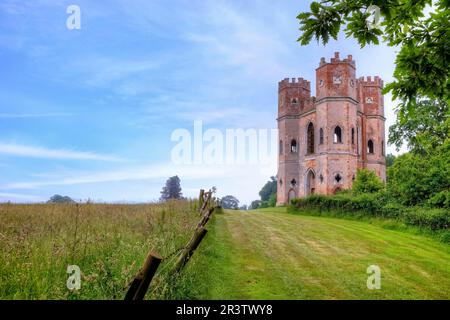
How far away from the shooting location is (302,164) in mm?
42219

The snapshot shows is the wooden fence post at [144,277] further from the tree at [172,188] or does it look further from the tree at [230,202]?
the tree at [230,202]

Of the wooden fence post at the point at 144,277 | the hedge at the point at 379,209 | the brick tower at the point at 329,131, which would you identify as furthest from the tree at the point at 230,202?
the wooden fence post at the point at 144,277

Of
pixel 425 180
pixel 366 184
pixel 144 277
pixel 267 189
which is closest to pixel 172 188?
pixel 267 189

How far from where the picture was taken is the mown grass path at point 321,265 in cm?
691

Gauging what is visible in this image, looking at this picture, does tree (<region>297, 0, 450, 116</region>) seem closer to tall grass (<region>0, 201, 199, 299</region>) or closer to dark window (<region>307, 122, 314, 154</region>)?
tall grass (<region>0, 201, 199, 299</region>)

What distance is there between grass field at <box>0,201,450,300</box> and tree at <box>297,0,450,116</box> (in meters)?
4.18

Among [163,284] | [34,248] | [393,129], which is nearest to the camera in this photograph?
[163,284]

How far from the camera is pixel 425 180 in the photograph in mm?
18406

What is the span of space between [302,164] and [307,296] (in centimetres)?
3661

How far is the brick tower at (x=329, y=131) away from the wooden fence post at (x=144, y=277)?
113 feet
